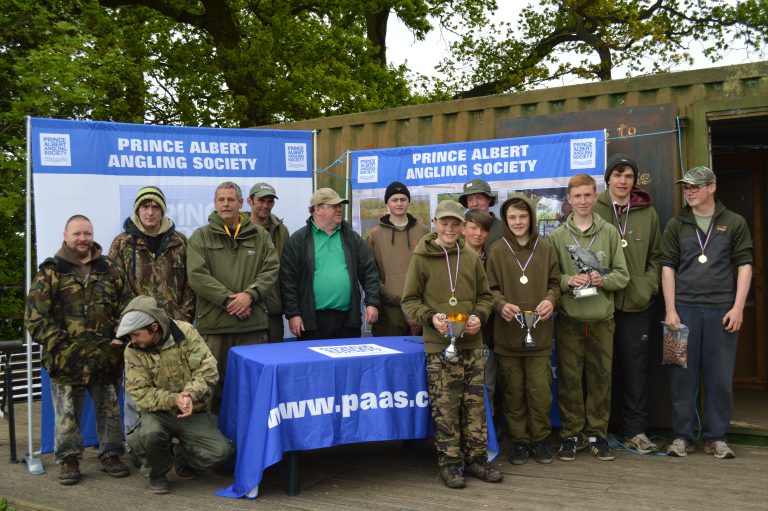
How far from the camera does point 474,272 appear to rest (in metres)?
4.83

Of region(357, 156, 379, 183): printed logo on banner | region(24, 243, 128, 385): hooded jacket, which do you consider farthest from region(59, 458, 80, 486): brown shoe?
region(357, 156, 379, 183): printed logo on banner

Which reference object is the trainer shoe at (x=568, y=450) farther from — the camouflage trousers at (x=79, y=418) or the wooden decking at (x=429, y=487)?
the camouflage trousers at (x=79, y=418)

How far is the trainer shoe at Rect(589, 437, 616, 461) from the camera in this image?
5297 millimetres

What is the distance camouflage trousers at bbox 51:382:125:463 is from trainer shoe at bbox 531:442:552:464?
284 cm

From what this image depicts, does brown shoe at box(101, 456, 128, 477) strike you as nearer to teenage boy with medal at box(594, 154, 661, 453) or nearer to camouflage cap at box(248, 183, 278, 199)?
camouflage cap at box(248, 183, 278, 199)

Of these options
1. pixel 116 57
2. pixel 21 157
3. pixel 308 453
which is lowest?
pixel 308 453

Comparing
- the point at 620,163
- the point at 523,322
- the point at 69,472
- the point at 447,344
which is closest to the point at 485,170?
the point at 620,163

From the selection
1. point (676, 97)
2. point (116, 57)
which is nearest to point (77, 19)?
point (116, 57)

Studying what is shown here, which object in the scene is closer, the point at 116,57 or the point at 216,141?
the point at 216,141

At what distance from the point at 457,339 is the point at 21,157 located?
751 cm

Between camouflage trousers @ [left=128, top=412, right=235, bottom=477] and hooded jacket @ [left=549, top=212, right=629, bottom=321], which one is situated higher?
hooded jacket @ [left=549, top=212, right=629, bottom=321]

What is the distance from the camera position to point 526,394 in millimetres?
5246

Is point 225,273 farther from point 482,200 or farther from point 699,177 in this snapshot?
point 699,177

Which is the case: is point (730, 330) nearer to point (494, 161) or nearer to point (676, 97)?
point (676, 97)
